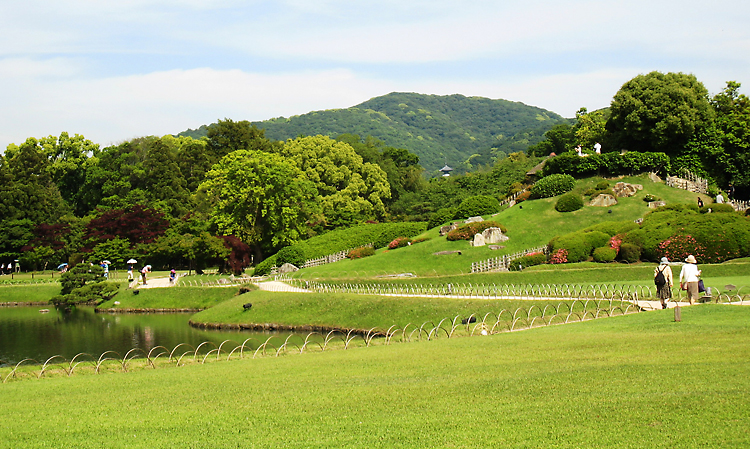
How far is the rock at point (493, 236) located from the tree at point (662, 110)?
1705cm

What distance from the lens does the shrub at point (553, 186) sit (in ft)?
172

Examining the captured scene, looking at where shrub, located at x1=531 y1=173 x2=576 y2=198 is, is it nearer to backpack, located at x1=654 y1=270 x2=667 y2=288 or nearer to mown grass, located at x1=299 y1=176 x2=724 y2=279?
mown grass, located at x1=299 y1=176 x2=724 y2=279

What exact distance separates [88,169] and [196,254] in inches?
1353

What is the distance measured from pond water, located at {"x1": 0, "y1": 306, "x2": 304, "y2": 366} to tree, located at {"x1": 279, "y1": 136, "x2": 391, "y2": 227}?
30.4 meters

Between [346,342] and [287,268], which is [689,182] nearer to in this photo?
[287,268]

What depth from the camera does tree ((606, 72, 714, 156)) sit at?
171 ft

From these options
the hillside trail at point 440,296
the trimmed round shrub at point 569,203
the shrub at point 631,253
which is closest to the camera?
the hillside trail at point 440,296

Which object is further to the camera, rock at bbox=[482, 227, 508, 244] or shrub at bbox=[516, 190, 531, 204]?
shrub at bbox=[516, 190, 531, 204]

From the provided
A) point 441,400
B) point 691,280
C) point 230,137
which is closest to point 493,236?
point 691,280

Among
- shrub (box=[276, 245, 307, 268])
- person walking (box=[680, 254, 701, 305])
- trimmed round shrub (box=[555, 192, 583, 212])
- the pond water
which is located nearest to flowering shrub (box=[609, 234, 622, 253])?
trimmed round shrub (box=[555, 192, 583, 212])

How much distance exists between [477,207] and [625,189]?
1223 centimetres

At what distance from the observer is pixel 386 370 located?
45.6 ft

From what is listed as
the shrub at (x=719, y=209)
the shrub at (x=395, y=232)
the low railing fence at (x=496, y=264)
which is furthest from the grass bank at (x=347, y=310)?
the shrub at (x=719, y=209)

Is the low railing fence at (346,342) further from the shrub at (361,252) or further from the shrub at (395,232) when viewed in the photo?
the shrub at (395,232)
